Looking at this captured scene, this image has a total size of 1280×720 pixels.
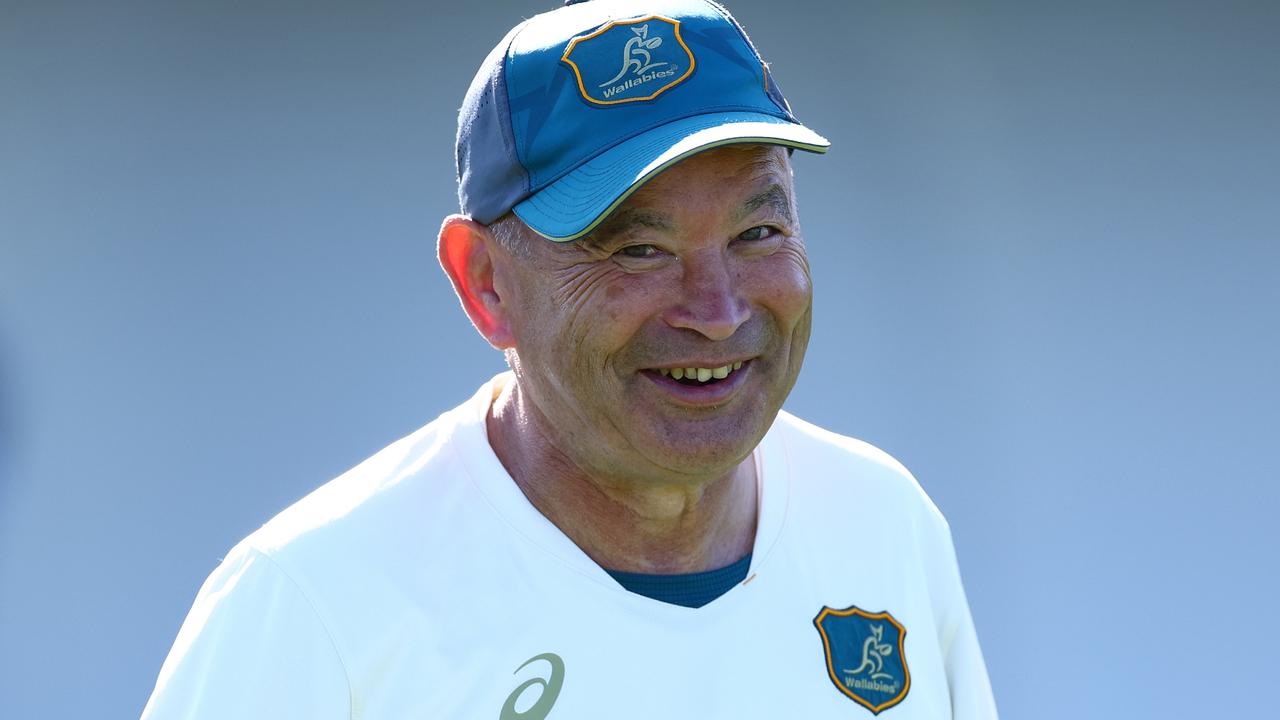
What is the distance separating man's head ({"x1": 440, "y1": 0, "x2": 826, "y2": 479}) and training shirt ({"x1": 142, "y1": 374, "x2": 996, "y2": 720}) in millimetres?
191

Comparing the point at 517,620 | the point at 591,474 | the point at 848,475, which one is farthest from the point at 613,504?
the point at 848,475

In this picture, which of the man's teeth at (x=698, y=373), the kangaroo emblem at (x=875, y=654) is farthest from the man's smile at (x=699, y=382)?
the kangaroo emblem at (x=875, y=654)

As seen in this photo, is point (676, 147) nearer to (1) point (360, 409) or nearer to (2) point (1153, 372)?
(1) point (360, 409)

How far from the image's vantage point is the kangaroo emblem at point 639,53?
1760 mm

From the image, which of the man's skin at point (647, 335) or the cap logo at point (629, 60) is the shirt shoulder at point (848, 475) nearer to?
the man's skin at point (647, 335)

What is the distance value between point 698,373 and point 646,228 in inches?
7.8

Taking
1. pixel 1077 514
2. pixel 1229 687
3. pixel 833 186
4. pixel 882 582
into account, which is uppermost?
pixel 833 186

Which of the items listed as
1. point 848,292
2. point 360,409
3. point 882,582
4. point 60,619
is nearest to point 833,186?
point 848,292

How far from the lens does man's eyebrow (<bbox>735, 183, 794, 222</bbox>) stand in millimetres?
1759

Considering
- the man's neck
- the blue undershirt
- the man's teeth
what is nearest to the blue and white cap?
the man's teeth

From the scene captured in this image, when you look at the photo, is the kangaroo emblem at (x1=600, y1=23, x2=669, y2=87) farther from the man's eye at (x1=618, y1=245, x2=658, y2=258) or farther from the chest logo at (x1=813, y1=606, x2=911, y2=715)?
the chest logo at (x1=813, y1=606, x2=911, y2=715)

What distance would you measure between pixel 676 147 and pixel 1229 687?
3210 millimetres

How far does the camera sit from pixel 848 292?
13.5ft

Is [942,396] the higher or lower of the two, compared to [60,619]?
higher
